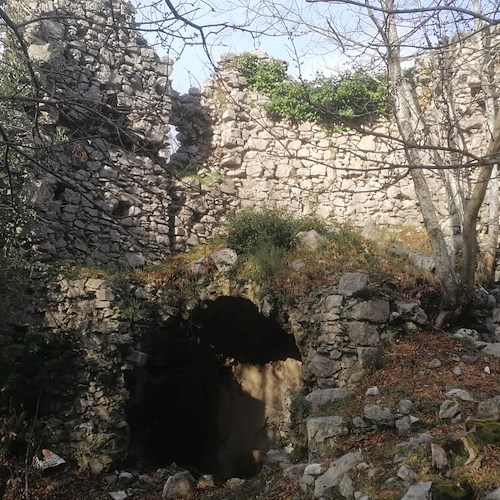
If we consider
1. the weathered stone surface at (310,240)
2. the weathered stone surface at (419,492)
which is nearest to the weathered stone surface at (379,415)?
the weathered stone surface at (419,492)

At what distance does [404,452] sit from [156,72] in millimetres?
7661

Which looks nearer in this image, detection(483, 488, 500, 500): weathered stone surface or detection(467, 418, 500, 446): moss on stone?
A: detection(483, 488, 500, 500): weathered stone surface

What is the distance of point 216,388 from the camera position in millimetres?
8695

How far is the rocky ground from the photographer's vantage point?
3953mm

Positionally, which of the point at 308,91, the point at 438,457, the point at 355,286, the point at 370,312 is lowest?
the point at 438,457

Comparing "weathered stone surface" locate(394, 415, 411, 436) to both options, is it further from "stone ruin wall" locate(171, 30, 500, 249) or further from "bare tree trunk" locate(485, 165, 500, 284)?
"stone ruin wall" locate(171, 30, 500, 249)

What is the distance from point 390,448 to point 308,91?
6.94 meters

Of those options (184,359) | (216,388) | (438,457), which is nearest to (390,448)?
(438,457)

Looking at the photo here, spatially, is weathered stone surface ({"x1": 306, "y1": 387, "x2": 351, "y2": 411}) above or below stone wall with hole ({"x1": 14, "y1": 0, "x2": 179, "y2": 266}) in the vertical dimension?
below

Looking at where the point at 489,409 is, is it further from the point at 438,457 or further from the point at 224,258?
the point at 224,258

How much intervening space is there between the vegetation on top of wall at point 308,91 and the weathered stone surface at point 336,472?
271 inches

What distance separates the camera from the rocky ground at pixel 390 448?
156 inches

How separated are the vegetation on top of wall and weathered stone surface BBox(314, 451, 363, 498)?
22.6 ft

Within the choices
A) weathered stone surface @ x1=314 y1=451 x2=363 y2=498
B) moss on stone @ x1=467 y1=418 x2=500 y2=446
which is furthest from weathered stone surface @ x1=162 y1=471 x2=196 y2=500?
moss on stone @ x1=467 y1=418 x2=500 y2=446
